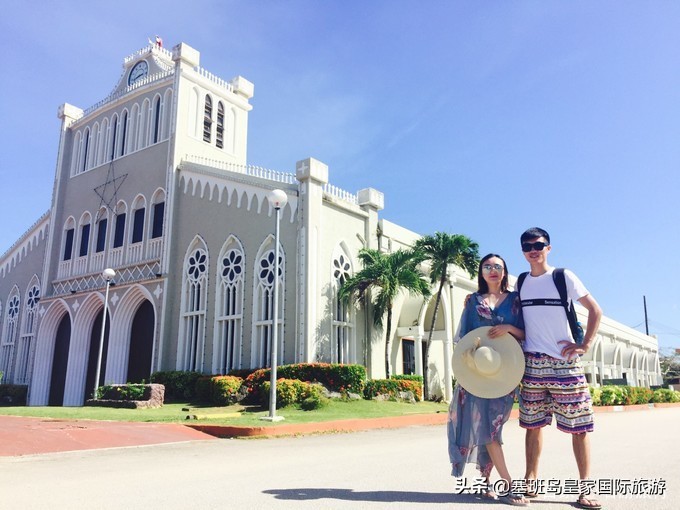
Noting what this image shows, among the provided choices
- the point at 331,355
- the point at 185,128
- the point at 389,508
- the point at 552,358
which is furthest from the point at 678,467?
the point at 185,128

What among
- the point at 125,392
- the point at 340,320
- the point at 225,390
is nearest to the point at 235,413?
the point at 225,390

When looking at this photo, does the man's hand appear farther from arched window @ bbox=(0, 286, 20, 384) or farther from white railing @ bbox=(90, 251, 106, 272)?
arched window @ bbox=(0, 286, 20, 384)

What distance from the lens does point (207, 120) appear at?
89.2 feet

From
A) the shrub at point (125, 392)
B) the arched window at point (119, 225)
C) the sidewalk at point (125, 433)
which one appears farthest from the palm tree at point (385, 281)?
the arched window at point (119, 225)

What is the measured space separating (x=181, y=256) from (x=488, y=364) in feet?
69.3

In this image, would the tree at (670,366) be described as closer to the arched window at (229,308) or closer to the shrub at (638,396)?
the shrub at (638,396)

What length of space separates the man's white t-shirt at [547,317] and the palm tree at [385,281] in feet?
52.0

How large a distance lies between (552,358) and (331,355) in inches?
626

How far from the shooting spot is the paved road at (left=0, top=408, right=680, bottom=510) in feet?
14.1

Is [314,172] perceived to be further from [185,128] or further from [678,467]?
[678,467]

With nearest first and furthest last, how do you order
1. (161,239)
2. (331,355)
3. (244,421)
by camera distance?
(244,421), (331,355), (161,239)

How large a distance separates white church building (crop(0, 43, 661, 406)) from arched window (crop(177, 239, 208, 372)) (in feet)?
0.20

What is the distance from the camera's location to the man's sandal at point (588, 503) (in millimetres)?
3908

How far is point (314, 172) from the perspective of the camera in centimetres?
2023
